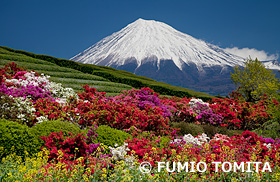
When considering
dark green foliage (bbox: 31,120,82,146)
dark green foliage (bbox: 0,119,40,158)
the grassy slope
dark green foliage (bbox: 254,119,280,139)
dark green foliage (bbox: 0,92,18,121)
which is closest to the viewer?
dark green foliage (bbox: 0,119,40,158)

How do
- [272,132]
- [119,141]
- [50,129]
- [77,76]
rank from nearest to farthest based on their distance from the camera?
1. [50,129]
2. [119,141]
3. [272,132]
4. [77,76]

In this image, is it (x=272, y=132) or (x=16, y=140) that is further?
(x=272, y=132)

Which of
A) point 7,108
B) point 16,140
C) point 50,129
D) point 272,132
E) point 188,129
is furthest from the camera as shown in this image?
point 272,132

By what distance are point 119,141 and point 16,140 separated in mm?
2466

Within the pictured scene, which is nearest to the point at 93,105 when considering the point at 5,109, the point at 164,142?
Answer: the point at 5,109

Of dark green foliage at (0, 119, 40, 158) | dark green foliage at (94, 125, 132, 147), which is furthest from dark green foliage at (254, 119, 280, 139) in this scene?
dark green foliage at (0, 119, 40, 158)

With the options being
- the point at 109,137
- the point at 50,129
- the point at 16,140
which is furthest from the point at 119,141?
the point at 16,140

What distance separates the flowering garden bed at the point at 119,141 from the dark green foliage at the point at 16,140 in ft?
0.07

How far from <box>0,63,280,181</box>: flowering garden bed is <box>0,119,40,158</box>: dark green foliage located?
20mm

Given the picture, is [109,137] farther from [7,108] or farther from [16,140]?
[7,108]

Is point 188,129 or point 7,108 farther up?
point 7,108

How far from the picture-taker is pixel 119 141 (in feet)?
20.9

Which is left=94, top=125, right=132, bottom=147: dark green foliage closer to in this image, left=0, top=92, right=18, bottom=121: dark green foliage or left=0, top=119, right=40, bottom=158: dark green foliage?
left=0, top=119, right=40, bottom=158: dark green foliage

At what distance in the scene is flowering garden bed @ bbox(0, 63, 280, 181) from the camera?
421 cm
